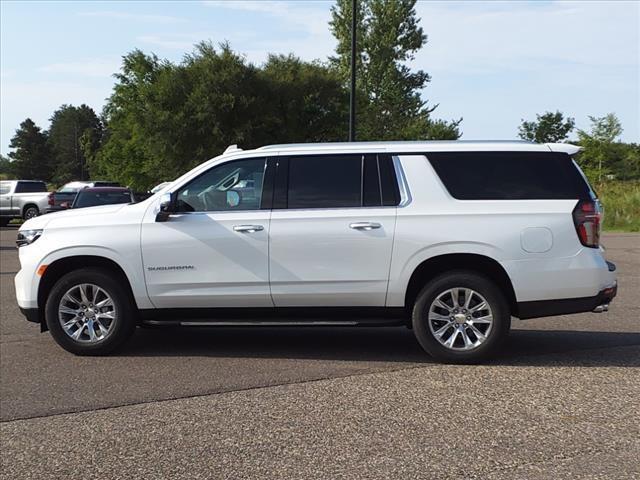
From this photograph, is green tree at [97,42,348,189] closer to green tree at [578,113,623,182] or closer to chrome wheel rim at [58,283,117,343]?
green tree at [578,113,623,182]

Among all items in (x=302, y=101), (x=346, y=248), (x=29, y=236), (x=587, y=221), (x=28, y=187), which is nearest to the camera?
(x=587, y=221)

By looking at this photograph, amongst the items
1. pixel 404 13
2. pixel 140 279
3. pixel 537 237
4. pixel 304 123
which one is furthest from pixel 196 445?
pixel 404 13

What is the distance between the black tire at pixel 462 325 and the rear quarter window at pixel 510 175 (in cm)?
76

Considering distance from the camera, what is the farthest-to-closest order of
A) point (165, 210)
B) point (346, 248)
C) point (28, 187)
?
point (28, 187), point (165, 210), point (346, 248)

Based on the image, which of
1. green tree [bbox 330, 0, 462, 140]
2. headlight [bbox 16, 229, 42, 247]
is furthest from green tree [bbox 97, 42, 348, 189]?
headlight [bbox 16, 229, 42, 247]

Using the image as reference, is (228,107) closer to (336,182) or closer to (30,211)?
(30,211)

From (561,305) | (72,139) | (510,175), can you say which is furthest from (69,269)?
(72,139)

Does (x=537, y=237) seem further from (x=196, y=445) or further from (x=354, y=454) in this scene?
(x=196, y=445)

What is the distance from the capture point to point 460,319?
6.77m

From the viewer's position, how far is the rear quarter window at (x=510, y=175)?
6.78 m

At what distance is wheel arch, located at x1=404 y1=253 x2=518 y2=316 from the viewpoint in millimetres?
6824

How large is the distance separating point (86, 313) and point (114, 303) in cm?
31

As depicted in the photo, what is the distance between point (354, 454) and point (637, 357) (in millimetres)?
3681

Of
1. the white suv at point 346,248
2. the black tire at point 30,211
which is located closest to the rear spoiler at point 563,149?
the white suv at point 346,248
